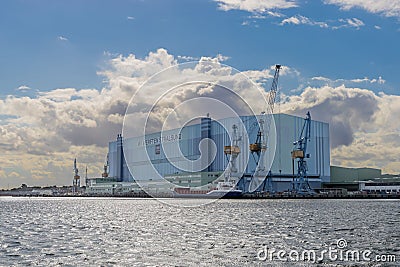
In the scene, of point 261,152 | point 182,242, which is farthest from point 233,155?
point 182,242

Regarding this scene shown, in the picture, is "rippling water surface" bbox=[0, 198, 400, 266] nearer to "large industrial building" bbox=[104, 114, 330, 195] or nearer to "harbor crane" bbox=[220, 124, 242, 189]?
"harbor crane" bbox=[220, 124, 242, 189]

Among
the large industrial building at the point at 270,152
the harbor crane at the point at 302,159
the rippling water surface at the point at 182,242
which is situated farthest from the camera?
the large industrial building at the point at 270,152

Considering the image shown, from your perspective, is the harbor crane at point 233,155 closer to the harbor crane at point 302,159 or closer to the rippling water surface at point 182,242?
the harbor crane at point 302,159

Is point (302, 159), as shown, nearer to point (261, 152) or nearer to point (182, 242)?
point (261, 152)

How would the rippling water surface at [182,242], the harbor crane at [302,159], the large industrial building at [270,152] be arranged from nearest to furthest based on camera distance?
the rippling water surface at [182,242]
the harbor crane at [302,159]
the large industrial building at [270,152]

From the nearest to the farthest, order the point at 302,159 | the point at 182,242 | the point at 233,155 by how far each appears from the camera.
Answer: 1. the point at 182,242
2. the point at 302,159
3. the point at 233,155

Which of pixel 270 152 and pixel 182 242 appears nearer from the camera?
pixel 182 242

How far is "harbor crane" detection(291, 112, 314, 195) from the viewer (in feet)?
591

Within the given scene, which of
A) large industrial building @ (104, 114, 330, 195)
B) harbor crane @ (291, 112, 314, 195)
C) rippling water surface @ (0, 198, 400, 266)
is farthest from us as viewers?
large industrial building @ (104, 114, 330, 195)

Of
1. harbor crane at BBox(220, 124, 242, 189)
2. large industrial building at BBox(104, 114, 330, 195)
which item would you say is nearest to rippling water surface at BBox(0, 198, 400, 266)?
harbor crane at BBox(220, 124, 242, 189)

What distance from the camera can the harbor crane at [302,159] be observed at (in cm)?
18012

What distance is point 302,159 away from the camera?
181m

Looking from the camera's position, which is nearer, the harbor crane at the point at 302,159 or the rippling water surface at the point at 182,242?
the rippling water surface at the point at 182,242

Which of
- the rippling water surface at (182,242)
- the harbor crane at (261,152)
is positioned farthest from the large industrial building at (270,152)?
the rippling water surface at (182,242)
